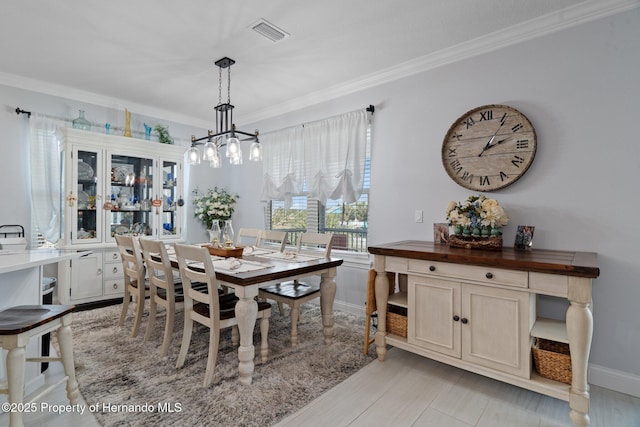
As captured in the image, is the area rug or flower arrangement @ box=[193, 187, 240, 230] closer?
the area rug

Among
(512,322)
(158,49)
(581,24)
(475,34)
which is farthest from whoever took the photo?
(158,49)

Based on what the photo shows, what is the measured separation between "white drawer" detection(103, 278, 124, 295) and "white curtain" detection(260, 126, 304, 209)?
2.09 metres

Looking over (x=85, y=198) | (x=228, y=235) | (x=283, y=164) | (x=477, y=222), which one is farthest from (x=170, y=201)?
(x=477, y=222)

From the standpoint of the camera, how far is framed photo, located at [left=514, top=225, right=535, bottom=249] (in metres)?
2.38

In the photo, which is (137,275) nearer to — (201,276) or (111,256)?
(201,276)

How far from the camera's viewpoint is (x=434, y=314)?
227 centimetres

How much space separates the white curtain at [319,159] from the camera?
3.54 metres

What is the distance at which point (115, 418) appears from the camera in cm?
179

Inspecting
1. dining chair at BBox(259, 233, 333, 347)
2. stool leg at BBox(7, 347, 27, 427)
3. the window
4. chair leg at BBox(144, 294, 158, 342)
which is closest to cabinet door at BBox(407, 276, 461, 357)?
dining chair at BBox(259, 233, 333, 347)

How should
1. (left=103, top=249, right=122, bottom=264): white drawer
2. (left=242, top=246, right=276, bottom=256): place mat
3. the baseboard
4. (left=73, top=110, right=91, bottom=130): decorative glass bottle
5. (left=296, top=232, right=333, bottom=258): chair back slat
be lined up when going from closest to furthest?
the baseboard < (left=296, top=232, right=333, bottom=258): chair back slat < (left=242, top=246, right=276, bottom=256): place mat < (left=73, top=110, right=91, bottom=130): decorative glass bottle < (left=103, top=249, right=122, bottom=264): white drawer

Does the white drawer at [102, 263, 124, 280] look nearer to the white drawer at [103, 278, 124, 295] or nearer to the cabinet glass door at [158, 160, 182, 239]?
the white drawer at [103, 278, 124, 295]

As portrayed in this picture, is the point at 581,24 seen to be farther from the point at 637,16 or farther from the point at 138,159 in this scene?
the point at 138,159

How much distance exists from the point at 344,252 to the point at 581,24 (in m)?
2.84

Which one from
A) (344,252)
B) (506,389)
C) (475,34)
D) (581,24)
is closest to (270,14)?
(475,34)
